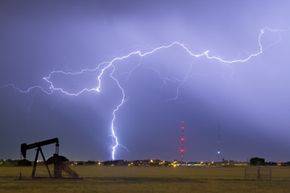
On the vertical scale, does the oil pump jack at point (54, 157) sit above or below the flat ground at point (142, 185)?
above

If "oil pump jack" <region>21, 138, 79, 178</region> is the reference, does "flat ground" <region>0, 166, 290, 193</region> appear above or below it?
below

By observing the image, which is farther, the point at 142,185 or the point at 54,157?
the point at 54,157

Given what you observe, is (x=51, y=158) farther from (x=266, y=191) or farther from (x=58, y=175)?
(x=266, y=191)

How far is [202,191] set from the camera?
3259 centimetres

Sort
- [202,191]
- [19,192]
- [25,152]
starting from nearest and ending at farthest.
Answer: [19,192]
[202,191]
[25,152]

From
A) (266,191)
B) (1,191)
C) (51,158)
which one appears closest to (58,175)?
(51,158)

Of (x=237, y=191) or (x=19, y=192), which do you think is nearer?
(x=19, y=192)

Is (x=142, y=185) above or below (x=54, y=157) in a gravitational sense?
below

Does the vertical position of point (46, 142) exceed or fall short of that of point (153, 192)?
it exceeds it

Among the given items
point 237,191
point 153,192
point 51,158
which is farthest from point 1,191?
point 51,158

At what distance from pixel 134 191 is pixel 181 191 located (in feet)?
8.64

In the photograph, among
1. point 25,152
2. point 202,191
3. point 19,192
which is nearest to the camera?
point 19,192

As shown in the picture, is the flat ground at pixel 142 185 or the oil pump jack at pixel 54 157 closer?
the flat ground at pixel 142 185

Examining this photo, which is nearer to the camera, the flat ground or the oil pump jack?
the flat ground
